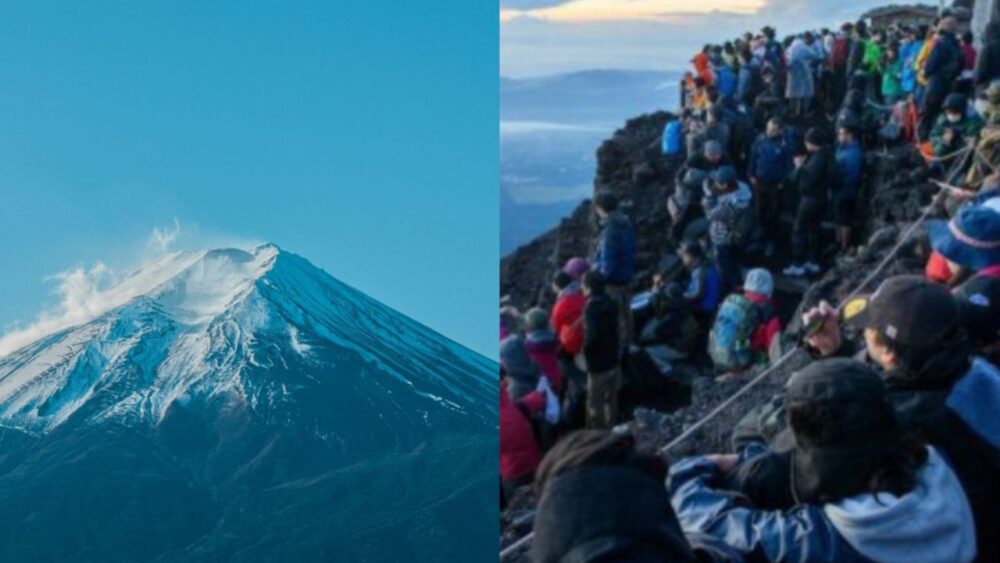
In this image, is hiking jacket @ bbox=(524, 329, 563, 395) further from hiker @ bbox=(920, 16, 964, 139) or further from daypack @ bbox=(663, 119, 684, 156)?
daypack @ bbox=(663, 119, 684, 156)

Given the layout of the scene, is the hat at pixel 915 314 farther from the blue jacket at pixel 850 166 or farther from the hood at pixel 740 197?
the blue jacket at pixel 850 166

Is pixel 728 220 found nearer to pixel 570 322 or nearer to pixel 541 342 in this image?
pixel 570 322

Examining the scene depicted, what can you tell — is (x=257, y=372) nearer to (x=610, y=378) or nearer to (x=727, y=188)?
(x=610, y=378)

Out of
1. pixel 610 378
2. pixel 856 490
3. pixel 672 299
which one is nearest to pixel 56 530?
pixel 856 490

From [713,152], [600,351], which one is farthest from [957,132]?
[600,351]

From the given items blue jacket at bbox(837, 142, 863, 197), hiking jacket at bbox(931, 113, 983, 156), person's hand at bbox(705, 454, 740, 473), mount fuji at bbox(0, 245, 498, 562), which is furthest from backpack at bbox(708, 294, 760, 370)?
person's hand at bbox(705, 454, 740, 473)

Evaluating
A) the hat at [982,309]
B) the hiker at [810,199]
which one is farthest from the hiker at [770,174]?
the hat at [982,309]
